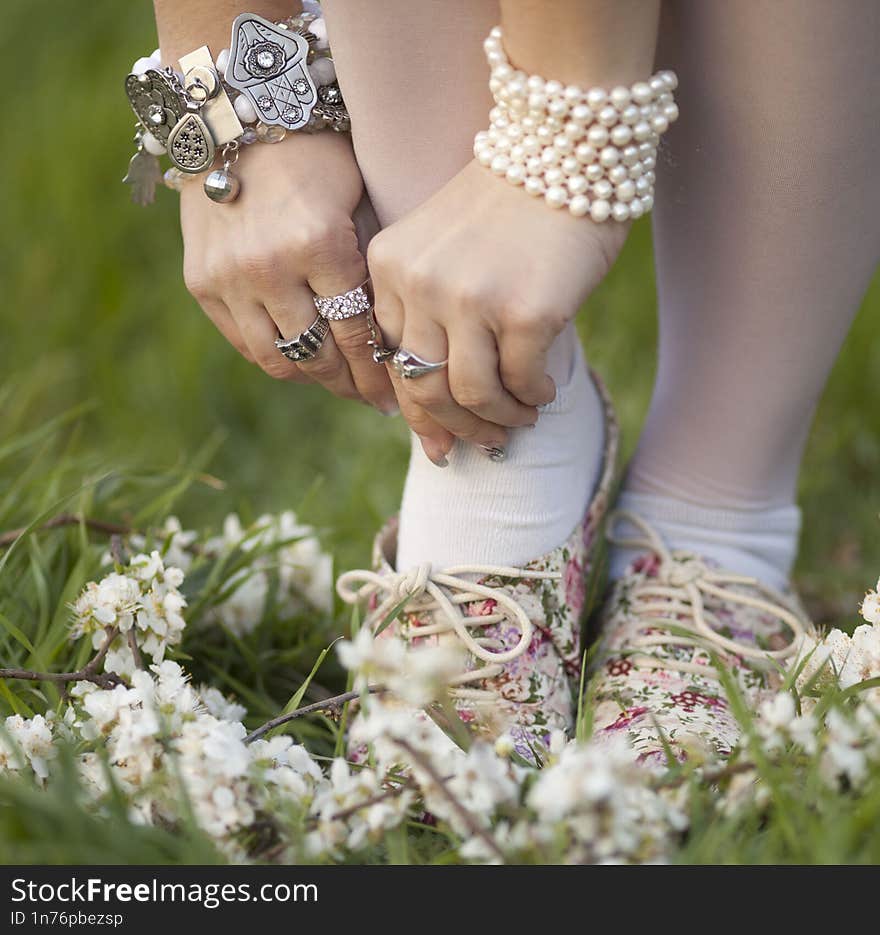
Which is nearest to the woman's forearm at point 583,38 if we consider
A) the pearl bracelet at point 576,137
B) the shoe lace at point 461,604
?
the pearl bracelet at point 576,137

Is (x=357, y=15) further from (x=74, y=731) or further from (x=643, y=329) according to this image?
(x=643, y=329)

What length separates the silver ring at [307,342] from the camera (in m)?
1.02

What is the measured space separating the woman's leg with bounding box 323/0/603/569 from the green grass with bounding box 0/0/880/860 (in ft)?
0.83

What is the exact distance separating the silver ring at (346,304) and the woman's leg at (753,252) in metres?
0.34

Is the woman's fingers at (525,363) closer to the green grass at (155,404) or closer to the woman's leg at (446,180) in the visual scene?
the woman's leg at (446,180)

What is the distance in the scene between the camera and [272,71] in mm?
1034

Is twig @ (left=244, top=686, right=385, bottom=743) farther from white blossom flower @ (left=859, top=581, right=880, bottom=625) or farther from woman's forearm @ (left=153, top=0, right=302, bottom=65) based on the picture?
woman's forearm @ (left=153, top=0, right=302, bottom=65)

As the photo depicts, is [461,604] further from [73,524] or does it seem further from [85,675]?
[73,524]

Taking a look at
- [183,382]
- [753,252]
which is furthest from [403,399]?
[183,382]

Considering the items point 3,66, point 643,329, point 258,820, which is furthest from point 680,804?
point 3,66

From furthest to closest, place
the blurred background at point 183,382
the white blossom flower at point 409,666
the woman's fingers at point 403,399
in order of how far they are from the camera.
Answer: the blurred background at point 183,382
the woman's fingers at point 403,399
the white blossom flower at point 409,666

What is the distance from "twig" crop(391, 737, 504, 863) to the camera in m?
0.69

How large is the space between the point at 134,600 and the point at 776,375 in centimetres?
68

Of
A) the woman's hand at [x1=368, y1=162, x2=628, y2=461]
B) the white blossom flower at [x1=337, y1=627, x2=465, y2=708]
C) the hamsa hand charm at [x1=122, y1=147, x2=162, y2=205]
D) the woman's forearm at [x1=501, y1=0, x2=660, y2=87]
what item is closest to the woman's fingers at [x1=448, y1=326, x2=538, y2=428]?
the woman's hand at [x1=368, y1=162, x2=628, y2=461]
